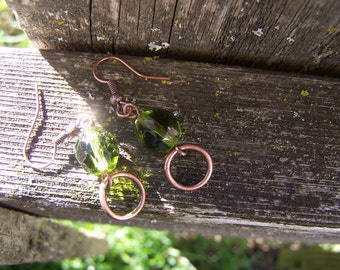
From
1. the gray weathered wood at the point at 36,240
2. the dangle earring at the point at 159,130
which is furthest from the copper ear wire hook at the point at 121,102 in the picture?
the gray weathered wood at the point at 36,240

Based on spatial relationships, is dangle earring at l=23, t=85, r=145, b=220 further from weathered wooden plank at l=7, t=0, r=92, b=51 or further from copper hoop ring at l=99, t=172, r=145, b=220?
weathered wooden plank at l=7, t=0, r=92, b=51

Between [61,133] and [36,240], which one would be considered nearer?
[61,133]

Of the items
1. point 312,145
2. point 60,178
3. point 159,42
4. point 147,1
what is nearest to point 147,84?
point 159,42

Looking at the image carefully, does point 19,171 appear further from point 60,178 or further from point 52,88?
point 52,88

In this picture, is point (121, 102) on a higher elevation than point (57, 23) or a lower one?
lower

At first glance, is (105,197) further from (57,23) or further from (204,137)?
(57,23)

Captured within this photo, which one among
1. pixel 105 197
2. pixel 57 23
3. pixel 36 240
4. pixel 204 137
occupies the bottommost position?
pixel 36 240

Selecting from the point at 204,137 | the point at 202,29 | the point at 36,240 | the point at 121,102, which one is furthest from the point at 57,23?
the point at 36,240

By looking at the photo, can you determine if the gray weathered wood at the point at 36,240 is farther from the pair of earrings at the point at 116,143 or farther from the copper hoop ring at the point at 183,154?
the copper hoop ring at the point at 183,154
